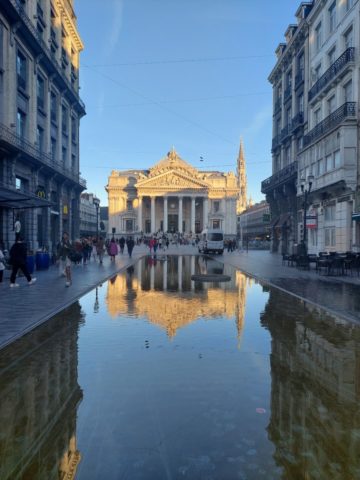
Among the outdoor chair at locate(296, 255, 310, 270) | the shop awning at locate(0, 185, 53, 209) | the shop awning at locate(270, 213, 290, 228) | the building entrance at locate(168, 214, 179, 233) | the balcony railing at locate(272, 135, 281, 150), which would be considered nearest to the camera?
the shop awning at locate(0, 185, 53, 209)

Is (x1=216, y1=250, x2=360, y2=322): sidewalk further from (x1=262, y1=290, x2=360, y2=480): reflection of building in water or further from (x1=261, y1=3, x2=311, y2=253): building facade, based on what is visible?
(x1=261, y1=3, x2=311, y2=253): building facade

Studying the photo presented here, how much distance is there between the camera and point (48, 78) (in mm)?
30562

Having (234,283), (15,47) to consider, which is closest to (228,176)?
(15,47)

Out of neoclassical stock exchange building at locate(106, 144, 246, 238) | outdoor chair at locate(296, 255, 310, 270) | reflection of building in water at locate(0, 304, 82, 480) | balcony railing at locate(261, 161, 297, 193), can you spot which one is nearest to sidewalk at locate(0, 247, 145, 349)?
reflection of building in water at locate(0, 304, 82, 480)

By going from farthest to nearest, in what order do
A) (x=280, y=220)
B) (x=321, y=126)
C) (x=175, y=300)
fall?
1. (x=280, y=220)
2. (x=321, y=126)
3. (x=175, y=300)

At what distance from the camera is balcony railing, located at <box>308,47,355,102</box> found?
856 inches

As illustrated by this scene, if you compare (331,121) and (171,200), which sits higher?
(171,200)

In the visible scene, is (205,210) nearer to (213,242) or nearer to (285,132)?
(213,242)

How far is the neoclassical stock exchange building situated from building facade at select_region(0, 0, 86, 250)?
5940cm

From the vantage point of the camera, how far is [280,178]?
37469 mm

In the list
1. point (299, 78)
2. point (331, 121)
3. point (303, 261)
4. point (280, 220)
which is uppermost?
point (299, 78)

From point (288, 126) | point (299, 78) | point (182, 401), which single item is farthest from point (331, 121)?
point (182, 401)

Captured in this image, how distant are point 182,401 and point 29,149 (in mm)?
25194

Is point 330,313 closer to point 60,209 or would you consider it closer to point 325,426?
point 325,426
